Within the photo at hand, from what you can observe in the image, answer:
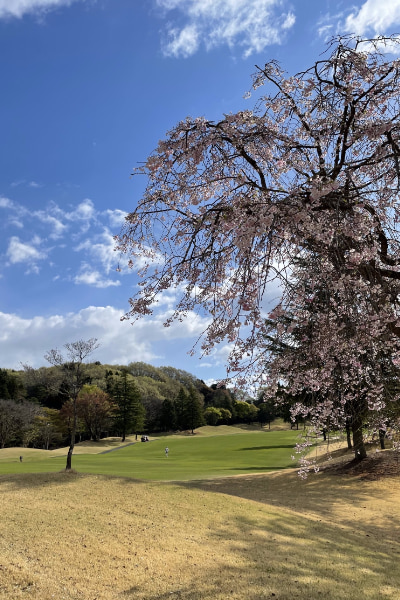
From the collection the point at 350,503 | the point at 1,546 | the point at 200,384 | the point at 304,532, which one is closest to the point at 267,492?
the point at 350,503

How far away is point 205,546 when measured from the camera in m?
7.97

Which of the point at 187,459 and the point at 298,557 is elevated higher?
the point at 298,557

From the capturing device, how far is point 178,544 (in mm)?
7883

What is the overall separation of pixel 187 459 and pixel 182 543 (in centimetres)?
2478

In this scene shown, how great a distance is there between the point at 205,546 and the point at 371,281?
6187mm

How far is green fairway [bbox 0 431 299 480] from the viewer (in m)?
22.4

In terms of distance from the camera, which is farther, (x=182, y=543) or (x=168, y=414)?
(x=168, y=414)

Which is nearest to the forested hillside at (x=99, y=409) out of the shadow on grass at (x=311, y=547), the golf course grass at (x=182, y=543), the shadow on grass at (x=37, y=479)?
the shadow on grass at (x=37, y=479)

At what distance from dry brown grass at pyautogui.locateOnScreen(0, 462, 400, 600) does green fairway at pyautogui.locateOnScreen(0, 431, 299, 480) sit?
328 inches

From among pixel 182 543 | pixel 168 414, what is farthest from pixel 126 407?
pixel 182 543

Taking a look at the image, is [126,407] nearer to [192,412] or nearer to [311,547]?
[192,412]

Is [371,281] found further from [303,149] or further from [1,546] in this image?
[1,546]

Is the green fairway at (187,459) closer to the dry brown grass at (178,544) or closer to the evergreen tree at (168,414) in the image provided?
the dry brown grass at (178,544)

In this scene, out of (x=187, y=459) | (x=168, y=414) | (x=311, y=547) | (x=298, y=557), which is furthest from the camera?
(x=168, y=414)
